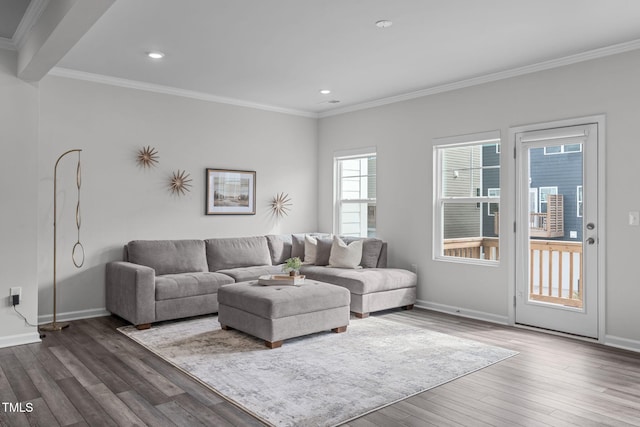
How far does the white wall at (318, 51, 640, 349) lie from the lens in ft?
13.3

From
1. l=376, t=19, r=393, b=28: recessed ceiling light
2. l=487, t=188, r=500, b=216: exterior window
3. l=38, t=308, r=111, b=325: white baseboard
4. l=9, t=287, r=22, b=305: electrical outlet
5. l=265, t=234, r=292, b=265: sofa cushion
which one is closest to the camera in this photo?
l=376, t=19, r=393, b=28: recessed ceiling light

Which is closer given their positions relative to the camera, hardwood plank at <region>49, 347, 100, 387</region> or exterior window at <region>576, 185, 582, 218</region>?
hardwood plank at <region>49, 347, 100, 387</region>

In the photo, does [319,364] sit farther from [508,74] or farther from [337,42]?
[508,74]

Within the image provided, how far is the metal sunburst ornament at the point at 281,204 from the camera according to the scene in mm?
6684

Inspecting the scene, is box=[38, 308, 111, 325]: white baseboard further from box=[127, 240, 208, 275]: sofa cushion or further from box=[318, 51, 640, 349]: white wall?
box=[318, 51, 640, 349]: white wall

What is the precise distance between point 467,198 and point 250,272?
2.65 m

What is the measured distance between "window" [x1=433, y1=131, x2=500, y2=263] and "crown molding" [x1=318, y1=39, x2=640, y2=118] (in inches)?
23.0

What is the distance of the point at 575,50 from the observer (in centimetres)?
422

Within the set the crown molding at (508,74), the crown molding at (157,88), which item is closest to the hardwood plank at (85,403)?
the crown molding at (157,88)

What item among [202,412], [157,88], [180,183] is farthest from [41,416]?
[157,88]

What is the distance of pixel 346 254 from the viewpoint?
5.75 metres

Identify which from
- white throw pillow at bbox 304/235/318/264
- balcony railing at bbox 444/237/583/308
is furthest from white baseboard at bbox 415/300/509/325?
white throw pillow at bbox 304/235/318/264

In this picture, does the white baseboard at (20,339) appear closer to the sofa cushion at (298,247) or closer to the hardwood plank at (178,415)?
the hardwood plank at (178,415)

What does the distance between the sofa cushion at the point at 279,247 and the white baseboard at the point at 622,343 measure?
12.4ft
